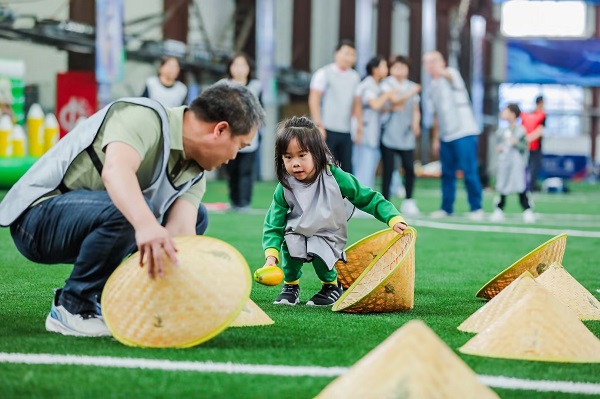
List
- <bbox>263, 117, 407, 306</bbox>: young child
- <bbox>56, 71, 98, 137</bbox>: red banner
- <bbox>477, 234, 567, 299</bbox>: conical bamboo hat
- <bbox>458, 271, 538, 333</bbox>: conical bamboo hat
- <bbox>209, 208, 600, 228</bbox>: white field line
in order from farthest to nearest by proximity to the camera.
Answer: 1. <bbox>56, 71, 98, 137</bbox>: red banner
2. <bbox>209, 208, 600, 228</bbox>: white field line
3. <bbox>477, 234, 567, 299</bbox>: conical bamboo hat
4. <bbox>263, 117, 407, 306</bbox>: young child
5. <bbox>458, 271, 538, 333</bbox>: conical bamboo hat

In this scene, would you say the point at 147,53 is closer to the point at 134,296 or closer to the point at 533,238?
the point at 533,238

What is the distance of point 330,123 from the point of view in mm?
10031

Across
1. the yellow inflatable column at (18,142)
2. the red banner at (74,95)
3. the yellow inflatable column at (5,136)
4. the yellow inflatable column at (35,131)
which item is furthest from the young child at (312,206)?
the red banner at (74,95)

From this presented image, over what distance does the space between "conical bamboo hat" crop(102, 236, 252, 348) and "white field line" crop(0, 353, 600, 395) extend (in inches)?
8.0

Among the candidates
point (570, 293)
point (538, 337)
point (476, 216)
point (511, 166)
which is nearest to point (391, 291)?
point (570, 293)

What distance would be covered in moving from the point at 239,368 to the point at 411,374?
0.76 meters

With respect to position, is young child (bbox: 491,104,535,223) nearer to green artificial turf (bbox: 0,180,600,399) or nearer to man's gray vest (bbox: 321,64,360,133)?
man's gray vest (bbox: 321,64,360,133)

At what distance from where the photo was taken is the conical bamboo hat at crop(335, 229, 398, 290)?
4758mm

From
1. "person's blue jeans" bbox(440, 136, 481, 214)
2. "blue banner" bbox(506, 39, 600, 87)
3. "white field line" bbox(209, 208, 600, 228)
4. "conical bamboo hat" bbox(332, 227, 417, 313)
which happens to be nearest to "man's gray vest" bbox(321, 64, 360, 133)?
"white field line" bbox(209, 208, 600, 228)

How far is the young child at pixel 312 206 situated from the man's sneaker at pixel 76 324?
43.0 inches

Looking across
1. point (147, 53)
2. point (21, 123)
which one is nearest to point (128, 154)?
point (21, 123)

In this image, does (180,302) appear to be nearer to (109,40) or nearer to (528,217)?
(528,217)

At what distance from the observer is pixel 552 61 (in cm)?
2744

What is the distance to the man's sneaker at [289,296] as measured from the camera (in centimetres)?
439
